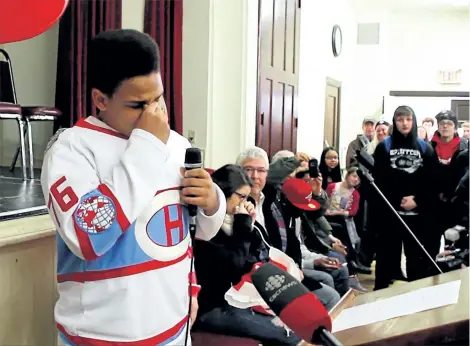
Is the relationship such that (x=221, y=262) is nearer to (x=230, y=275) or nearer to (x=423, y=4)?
(x=230, y=275)

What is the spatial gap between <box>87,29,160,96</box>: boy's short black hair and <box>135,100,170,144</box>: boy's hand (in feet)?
0.21

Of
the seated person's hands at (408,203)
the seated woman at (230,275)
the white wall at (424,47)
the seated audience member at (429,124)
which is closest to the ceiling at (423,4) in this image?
the white wall at (424,47)

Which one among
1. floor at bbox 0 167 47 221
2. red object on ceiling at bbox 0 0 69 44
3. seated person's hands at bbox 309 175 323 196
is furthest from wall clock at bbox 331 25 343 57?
red object on ceiling at bbox 0 0 69 44

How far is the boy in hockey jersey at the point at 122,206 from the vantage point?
865 mm

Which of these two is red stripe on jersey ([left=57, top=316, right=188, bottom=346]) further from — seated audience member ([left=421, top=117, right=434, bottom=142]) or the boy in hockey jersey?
seated audience member ([left=421, top=117, right=434, bottom=142])

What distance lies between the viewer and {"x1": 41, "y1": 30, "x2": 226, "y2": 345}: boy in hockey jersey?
2.84 ft

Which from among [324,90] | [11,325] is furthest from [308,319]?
[324,90]

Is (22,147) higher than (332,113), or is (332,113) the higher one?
(332,113)

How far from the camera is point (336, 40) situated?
6727 millimetres

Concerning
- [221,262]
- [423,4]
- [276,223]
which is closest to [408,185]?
[276,223]

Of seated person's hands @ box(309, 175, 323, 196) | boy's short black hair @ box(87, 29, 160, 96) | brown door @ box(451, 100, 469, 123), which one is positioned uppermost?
brown door @ box(451, 100, 469, 123)

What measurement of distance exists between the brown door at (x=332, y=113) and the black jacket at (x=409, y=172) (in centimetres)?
299

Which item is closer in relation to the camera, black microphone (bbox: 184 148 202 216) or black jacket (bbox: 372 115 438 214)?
black microphone (bbox: 184 148 202 216)

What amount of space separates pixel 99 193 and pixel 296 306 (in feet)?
1.27
